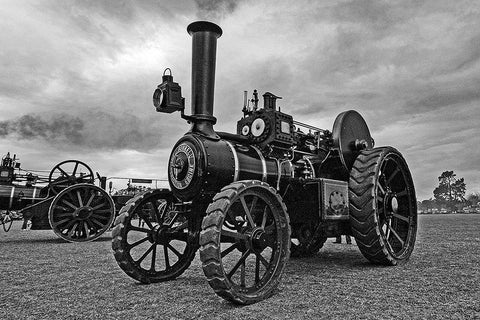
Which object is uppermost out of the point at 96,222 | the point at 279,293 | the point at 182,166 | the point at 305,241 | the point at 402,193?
the point at 182,166

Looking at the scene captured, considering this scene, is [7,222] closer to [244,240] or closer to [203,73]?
[203,73]

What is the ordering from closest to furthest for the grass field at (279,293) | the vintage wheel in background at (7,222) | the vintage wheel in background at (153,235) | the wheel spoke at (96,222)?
1. the grass field at (279,293)
2. the vintage wheel in background at (153,235)
3. the wheel spoke at (96,222)
4. the vintage wheel in background at (7,222)

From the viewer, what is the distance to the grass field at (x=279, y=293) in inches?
116

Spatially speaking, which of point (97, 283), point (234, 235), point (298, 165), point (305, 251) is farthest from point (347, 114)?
point (97, 283)

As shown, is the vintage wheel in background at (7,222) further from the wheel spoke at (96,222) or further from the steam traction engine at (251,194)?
the steam traction engine at (251,194)

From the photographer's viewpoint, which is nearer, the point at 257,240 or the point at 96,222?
the point at 257,240

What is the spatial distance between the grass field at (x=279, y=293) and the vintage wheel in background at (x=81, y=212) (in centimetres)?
405

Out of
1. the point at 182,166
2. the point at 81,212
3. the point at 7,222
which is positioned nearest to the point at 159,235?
the point at 182,166

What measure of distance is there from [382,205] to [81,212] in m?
7.75

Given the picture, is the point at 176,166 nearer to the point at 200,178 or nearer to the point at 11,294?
the point at 200,178

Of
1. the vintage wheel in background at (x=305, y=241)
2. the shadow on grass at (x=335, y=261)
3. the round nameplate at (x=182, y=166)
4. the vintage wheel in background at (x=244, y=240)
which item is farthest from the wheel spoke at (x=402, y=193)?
the round nameplate at (x=182, y=166)

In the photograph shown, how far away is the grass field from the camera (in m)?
2.96

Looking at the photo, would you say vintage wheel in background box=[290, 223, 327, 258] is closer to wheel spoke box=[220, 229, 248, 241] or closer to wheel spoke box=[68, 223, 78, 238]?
wheel spoke box=[220, 229, 248, 241]

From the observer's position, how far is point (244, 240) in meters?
3.57
